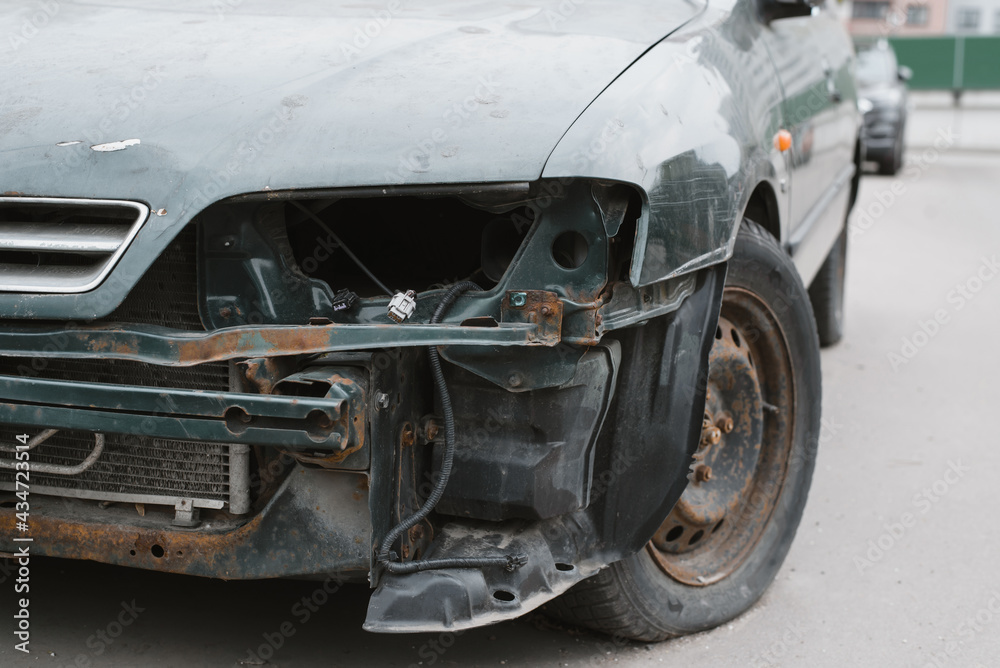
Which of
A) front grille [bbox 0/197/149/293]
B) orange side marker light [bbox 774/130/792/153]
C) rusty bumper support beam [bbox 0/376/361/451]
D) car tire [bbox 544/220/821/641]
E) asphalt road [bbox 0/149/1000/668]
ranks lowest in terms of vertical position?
asphalt road [bbox 0/149/1000/668]

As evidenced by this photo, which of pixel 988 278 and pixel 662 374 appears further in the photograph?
pixel 988 278

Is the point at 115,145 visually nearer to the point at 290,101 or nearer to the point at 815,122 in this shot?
the point at 290,101

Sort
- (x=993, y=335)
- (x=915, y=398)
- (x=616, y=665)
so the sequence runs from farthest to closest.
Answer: (x=993, y=335), (x=915, y=398), (x=616, y=665)

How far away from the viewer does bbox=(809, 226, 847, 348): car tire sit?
5.42 m

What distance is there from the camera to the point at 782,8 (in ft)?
10.8

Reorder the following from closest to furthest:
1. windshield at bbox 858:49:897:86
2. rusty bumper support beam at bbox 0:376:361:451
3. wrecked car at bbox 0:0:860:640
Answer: rusty bumper support beam at bbox 0:376:361:451, wrecked car at bbox 0:0:860:640, windshield at bbox 858:49:897:86

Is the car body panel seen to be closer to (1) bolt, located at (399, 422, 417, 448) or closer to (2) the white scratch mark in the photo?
(2) the white scratch mark

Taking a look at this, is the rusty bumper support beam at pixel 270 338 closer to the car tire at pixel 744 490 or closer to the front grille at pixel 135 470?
the front grille at pixel 135 470

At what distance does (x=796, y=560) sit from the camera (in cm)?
327

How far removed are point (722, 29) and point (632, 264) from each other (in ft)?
3.40

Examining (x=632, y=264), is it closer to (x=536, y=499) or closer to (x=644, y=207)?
(x=644, y=207)

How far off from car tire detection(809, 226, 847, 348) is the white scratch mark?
3.89 meters

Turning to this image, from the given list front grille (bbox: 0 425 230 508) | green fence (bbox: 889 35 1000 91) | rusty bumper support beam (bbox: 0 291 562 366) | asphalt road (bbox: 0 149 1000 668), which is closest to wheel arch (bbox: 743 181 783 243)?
asphalt road (bbox: 0 149 1000 668)

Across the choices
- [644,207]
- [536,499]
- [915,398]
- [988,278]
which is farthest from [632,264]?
[988,278]
